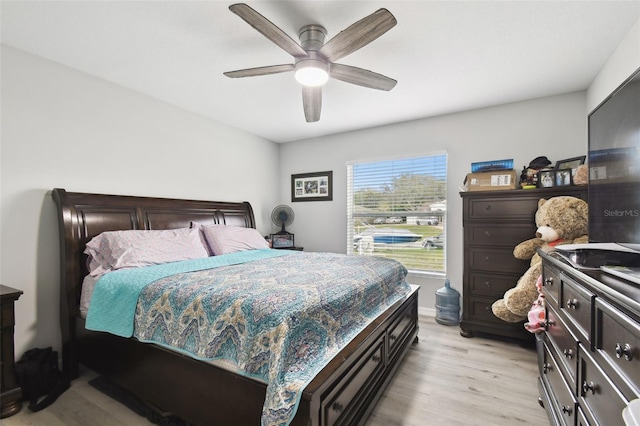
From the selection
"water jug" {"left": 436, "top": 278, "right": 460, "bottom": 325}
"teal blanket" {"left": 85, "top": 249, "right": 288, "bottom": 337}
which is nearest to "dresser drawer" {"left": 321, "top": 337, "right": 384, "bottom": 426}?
"teal blanket" {"left": 85, "top": 249, "right": 288, "bottom": 337}

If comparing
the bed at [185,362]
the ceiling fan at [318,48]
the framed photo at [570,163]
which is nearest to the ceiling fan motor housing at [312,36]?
the ceiling fan at [318,48]

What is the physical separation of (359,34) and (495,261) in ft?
7.86

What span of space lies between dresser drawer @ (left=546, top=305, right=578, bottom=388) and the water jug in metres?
1.58

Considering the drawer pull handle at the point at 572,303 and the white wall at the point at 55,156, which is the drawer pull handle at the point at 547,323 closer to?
the drawer pull handle at the point at 572,303

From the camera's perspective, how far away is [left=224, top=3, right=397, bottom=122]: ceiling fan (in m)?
1.49

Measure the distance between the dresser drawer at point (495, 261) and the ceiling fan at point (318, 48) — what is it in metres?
1.86

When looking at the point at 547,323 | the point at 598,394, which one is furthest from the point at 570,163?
the point at 598,394

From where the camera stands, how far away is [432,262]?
3.55 metres

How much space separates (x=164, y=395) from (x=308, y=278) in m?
1.03

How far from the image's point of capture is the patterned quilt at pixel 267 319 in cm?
118

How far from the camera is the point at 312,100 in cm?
230

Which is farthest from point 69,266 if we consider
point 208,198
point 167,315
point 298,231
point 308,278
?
point 298,231

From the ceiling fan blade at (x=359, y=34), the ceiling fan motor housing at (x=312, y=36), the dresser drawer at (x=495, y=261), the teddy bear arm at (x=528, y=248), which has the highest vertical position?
the ceiling fan motor housing at (x=312, y=36)

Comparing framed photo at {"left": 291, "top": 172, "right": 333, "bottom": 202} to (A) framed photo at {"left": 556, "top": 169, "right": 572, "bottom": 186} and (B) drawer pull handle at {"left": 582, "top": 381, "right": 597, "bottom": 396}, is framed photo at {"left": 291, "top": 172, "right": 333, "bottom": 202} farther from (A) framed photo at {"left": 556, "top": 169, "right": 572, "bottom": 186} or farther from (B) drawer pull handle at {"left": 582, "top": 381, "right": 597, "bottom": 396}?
(B) drawer pull handle at {"left": 582, "top": 381, "right": 597, "bottom": 396}
